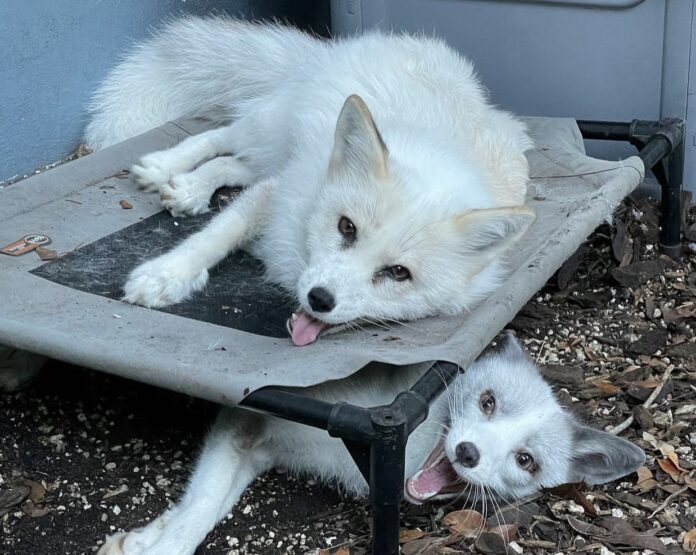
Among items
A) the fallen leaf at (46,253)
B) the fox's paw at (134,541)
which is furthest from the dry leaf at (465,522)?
the fallen leaf at (46,253)

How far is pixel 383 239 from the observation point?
6.58 feet

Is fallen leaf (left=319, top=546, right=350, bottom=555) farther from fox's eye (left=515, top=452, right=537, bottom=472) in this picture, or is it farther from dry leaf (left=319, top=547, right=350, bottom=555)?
fox's eye (left=515, top=452, right=537, bottom=472)

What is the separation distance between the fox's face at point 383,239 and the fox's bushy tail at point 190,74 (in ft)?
3.71

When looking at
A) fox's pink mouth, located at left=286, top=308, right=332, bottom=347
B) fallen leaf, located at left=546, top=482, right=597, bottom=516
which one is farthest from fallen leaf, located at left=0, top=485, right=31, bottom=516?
fallen leaf, located at left=546, top=482, right=597, bottom=516

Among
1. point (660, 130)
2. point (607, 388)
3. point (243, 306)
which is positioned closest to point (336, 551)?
point (243, 306)

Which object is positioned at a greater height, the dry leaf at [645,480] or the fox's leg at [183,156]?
the fox's leg at [183,156]

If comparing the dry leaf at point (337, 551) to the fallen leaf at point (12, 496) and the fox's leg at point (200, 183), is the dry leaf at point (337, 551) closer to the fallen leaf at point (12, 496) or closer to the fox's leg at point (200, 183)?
the fallen leaf at point (12, 496)

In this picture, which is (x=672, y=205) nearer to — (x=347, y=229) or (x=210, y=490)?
(x=347, y=229)

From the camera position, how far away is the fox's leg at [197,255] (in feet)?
7.29

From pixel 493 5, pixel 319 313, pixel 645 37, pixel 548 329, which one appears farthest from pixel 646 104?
pixel 319 313

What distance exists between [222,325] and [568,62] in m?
1.86

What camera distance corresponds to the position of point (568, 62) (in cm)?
337

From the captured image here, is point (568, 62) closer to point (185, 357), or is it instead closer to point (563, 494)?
point (563, 494)

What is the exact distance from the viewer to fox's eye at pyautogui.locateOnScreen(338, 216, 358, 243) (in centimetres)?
204
